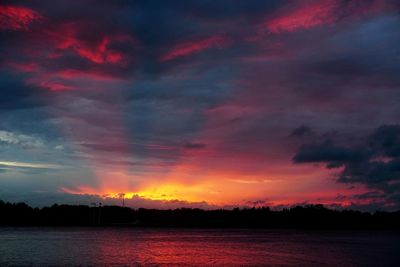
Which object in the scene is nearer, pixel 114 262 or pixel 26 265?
pixel 26 265

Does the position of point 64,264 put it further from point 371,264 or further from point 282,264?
point 371,264

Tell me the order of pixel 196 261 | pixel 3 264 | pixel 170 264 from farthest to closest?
pixel 196 261
pixel 170 264
pixel 3 264

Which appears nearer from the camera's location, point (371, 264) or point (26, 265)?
point (26, 265)

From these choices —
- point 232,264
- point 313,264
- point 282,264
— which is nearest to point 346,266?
point 313,264

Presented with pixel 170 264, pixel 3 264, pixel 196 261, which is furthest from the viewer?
pixel 196 261

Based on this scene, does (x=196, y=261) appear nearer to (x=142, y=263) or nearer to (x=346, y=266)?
(x=142, y=263)

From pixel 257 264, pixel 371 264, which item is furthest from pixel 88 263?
pixel 371 264

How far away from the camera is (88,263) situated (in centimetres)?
7881

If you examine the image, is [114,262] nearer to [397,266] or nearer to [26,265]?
[26,265]

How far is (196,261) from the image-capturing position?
8562 centimetres

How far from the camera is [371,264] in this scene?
85938mm

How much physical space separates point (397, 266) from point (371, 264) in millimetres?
4845

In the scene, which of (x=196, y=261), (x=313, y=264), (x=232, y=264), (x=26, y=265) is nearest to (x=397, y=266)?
(x=313, y=264)

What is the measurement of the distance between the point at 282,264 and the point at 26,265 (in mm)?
40860
